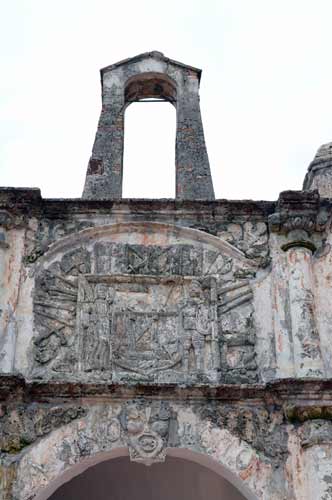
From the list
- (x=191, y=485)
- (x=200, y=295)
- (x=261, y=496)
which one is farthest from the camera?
(x=191, y=485)

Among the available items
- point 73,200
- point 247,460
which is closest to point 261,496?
point 247,460

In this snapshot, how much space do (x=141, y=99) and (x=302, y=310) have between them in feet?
13.8

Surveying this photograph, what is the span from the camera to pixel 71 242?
9219mm

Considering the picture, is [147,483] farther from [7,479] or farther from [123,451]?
[7,479]

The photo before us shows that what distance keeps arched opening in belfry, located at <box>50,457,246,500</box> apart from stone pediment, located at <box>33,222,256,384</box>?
3.05 meters

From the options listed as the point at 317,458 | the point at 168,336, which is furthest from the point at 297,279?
the point at 317,458

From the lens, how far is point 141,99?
11477 millimetres

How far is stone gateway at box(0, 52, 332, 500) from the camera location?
26.2 feet

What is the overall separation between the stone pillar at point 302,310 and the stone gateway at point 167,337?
2cm

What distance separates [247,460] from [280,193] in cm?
288

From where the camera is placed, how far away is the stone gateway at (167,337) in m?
7.97

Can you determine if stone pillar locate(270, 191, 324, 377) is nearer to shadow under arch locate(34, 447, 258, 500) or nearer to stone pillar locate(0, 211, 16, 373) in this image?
shadow under arch locate(34, 447, 258, 500)

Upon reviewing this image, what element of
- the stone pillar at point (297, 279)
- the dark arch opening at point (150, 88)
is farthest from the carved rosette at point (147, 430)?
the dark arch opening at point (150, 88)

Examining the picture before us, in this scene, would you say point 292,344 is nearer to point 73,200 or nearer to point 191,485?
point 73,200
